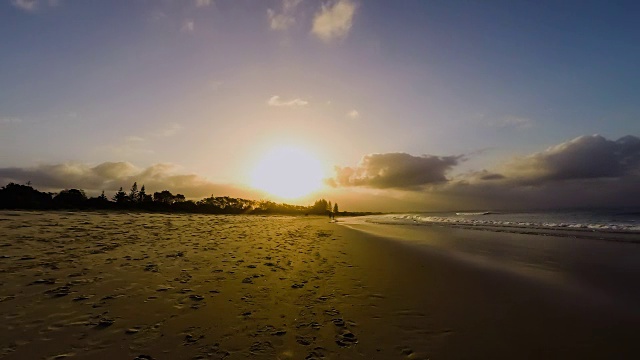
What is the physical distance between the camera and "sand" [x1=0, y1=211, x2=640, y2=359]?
621 cm

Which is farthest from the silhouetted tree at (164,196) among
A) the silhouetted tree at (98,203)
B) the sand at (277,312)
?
the sand at (277,312)

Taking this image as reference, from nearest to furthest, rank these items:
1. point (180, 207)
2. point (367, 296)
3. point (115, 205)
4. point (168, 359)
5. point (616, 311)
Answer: point (168, 359), point (616, 311), point (367, 296), point (115, 205), point (180, 207)

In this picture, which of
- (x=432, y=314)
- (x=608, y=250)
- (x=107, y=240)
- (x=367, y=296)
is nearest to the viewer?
(x=432, y=314)

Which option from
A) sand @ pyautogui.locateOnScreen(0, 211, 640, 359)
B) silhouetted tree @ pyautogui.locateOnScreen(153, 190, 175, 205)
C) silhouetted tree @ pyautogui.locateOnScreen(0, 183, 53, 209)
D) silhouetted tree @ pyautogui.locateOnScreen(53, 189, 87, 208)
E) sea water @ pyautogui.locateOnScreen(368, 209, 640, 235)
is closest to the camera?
sand @ pyautogui.locateOnScreen(0, 211, 640, 359)

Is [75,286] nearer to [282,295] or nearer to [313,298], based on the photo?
[282,295]

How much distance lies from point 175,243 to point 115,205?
68337 mm

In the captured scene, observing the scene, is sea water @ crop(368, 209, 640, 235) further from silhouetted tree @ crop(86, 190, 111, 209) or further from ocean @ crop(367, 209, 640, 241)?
silhouetted tree @ crop(86, 190, 111, 209)

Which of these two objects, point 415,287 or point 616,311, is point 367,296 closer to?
point 415,287

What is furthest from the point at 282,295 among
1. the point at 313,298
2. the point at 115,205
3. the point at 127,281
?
the point at 115,205

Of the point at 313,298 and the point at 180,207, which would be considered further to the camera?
the point at 180,207

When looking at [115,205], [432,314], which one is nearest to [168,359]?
[432,314]

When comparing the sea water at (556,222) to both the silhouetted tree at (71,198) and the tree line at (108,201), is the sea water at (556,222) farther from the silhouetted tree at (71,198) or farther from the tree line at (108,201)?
the silhouetted tree at (71,198)

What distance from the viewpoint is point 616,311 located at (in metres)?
9.21

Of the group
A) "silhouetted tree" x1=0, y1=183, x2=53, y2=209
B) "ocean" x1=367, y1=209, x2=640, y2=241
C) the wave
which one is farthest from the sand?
"silhouetted tree" x1=0, y1=183, x2=53, y2=209
